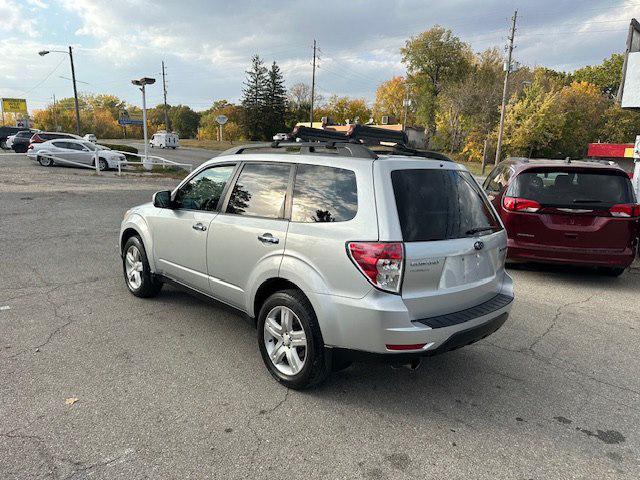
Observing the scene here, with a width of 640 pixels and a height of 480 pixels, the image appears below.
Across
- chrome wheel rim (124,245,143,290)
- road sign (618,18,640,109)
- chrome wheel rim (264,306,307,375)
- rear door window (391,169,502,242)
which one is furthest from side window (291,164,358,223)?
road sign (618,18,640,109)

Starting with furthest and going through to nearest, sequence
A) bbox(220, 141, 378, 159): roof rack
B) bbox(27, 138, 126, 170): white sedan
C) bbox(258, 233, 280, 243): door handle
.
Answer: bbox(27, 138, 126, 170): white sedan → bbox(258, 233, 280, 243): door handle → bbox(220, 141, 378, 159): roof rack

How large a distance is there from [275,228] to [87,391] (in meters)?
1.77

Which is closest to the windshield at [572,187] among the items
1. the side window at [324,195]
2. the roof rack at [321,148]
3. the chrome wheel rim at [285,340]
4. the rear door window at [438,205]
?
the rear door window at [438,205]

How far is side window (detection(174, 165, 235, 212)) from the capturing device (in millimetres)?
4152

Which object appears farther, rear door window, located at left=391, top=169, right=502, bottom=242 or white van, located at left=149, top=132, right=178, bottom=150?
white van, located at left=149, top=132, right=178, bottom=150

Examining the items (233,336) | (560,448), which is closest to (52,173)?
(233,336)

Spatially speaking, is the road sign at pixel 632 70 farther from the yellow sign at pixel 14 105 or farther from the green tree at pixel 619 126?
the yellow sign at pixel 14 105

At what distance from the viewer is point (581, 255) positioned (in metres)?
6.10

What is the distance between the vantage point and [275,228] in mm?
3439

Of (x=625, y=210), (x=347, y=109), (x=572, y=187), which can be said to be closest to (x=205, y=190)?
(x=572, y=187)

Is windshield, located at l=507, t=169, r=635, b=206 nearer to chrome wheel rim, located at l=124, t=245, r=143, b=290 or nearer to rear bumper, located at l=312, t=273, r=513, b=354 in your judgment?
rear bumper, located at l=312, t=273, r=513, b=354

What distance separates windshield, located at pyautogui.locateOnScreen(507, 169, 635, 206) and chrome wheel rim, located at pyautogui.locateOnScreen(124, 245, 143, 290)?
16.1 ft

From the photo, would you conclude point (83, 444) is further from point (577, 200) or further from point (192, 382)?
point (577, 200)

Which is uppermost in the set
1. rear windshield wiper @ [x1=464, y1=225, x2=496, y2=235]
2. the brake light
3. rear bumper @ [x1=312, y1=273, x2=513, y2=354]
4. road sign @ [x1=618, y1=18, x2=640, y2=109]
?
road sign @ [x1=618, y1=18, x2=640, y2=109]
